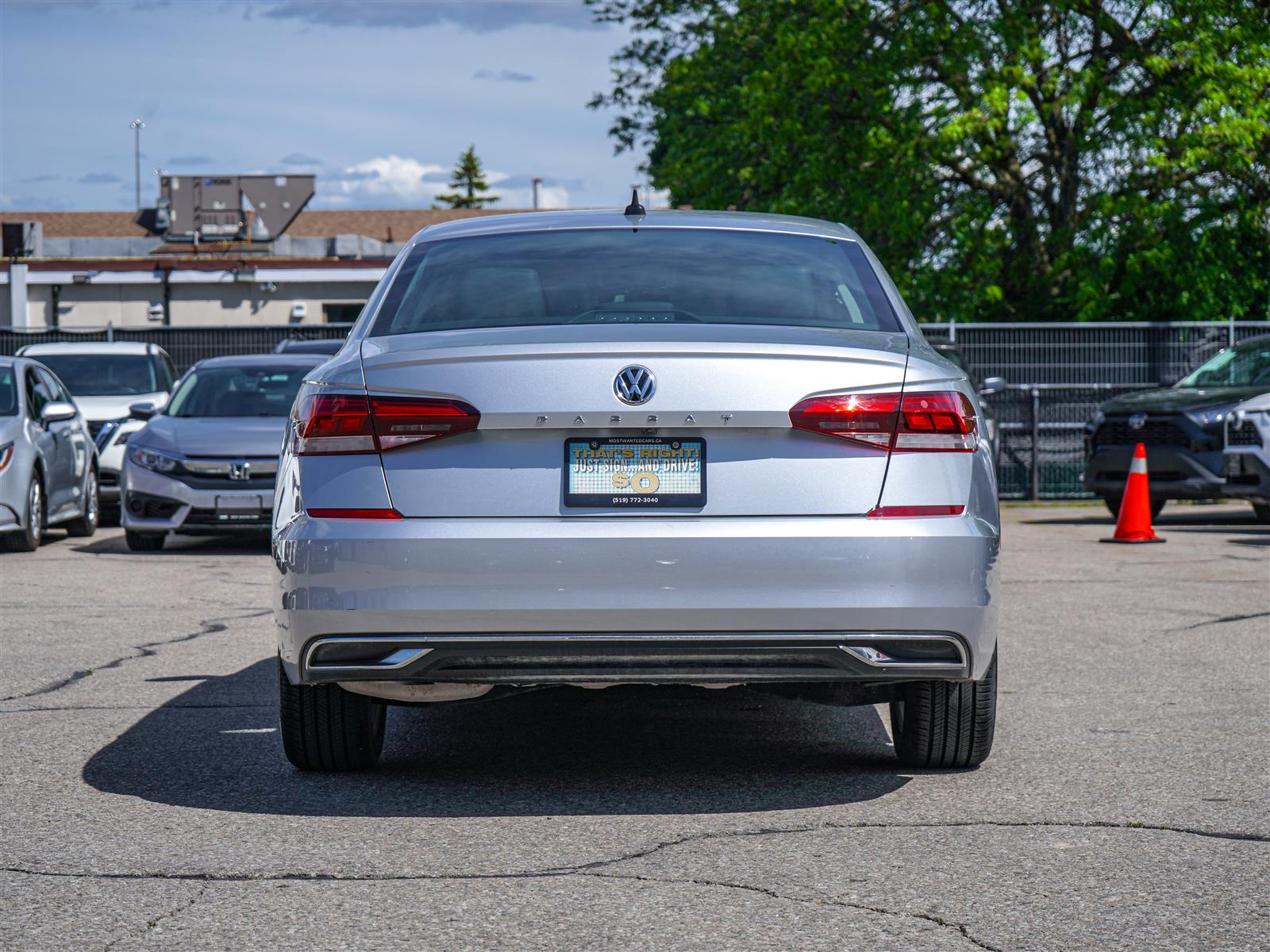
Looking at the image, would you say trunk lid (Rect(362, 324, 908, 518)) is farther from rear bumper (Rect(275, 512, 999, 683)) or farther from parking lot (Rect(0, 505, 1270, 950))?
parking lot (Rect(0, 505, 1270, 950))

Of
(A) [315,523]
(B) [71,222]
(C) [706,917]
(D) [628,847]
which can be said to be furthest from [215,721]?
(B) [71,222]

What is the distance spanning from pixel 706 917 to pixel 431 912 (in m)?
0.61

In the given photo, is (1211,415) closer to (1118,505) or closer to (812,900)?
(1118,505)

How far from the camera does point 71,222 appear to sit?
63500 millimetres

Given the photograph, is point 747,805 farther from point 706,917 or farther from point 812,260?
point 812,260

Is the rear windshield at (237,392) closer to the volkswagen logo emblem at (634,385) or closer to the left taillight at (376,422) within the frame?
the left taillight at (376,422)

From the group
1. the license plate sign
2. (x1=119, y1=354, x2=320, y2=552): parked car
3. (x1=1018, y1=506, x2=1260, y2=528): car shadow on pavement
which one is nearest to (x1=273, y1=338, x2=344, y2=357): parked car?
(x1=119, y1=354, x2=320, y2=552): parked car

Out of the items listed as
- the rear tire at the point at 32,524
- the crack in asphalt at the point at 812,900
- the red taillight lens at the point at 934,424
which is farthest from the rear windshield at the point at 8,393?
the crack in asphalt at the point at 812,900

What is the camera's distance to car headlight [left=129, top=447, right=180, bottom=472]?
13.6 metres

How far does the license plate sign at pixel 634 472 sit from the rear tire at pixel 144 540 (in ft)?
31.9

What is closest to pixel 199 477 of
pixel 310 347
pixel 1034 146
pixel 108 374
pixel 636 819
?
pixel 108 374

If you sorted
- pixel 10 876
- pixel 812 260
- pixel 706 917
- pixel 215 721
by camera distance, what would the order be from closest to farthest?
pixel 706 917
pixel 10 876
pixel 812 260
pixel 215 721

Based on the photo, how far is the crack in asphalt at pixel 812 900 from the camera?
12.4 feet

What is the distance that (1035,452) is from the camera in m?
21.0
